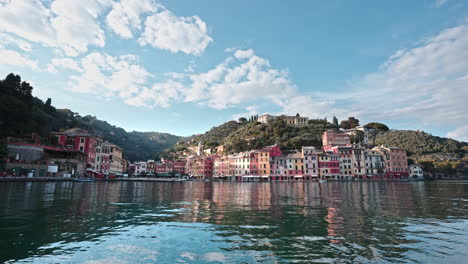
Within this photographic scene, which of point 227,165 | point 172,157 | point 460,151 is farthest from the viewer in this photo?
point 172,157

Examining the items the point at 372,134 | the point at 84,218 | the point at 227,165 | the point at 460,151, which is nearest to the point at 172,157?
the point at 227,165

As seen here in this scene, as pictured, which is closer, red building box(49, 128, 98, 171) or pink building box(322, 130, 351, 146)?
red building box(49, 128, 98, 171)

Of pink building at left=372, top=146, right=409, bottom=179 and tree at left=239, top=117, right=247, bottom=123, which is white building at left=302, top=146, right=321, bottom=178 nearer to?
pink building at left=372, top=146, right=409, bottom=179

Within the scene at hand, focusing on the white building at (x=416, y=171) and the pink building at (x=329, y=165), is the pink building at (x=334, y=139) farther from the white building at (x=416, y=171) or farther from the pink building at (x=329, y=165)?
the white building at (x=416, y=171)

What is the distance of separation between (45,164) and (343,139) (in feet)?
320

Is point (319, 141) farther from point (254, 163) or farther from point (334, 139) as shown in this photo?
point (254, 163)

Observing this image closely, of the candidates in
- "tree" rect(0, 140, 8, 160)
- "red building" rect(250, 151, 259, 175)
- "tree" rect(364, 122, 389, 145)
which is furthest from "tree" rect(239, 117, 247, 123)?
"tree" rect(0, 140, 8, 160)

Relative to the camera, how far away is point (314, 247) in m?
8.57

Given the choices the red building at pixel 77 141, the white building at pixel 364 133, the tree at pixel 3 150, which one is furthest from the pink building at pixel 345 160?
the tree at pixel 3 150

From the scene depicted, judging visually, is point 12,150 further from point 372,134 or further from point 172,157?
point 372,134

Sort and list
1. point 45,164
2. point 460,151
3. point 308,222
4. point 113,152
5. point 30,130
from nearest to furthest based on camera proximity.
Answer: point 308,222 < point 45,164 < point 30,130 < point 113,152 < point 460,151

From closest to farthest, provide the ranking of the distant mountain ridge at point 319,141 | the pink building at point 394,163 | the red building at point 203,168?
the pink building at point 394,163
the red building at point 203,168
the distant mountain ridge at point 319,141

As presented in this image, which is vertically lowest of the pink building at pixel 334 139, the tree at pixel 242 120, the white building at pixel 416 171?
the white building at pixel 416 171


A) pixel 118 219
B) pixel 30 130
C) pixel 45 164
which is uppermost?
pixel 30 130
